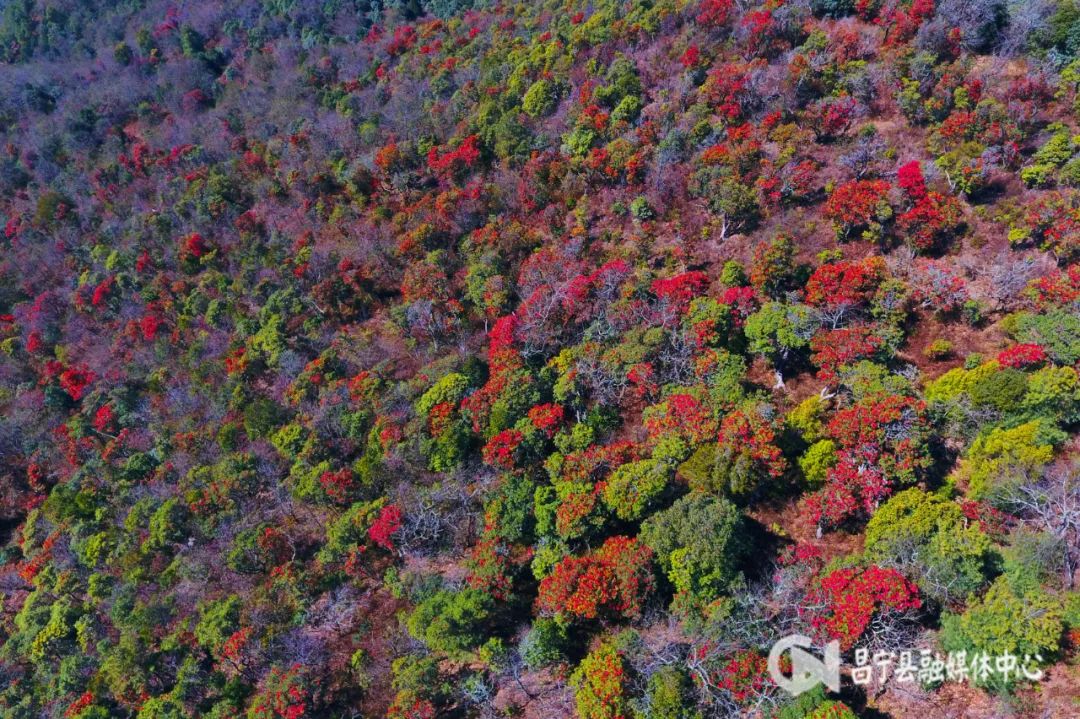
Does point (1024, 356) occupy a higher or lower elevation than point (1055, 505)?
higher

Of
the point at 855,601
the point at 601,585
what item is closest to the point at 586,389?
the point at 601,585

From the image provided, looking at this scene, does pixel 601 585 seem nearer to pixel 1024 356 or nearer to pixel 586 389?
pixel 586 389

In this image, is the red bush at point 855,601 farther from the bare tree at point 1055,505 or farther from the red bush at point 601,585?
the red bush at point 601,585

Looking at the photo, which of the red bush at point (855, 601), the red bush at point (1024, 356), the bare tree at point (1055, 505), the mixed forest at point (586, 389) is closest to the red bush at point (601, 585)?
the mixed forest at point (586, 389)

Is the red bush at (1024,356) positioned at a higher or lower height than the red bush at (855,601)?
higher

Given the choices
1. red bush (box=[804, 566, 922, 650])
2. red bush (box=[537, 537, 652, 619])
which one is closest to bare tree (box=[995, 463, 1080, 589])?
red bush (box=[804, 566, 922, 650])

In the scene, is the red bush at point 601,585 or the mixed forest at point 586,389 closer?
the mixed forest at point 586,389

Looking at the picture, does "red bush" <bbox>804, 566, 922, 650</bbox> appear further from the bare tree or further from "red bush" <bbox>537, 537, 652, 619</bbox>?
"red bush" <bbox>537, 537, 652, 619</bbox>

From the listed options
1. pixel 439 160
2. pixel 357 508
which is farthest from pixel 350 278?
pixel 357 508

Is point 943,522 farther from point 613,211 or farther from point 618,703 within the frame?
point 613,211
